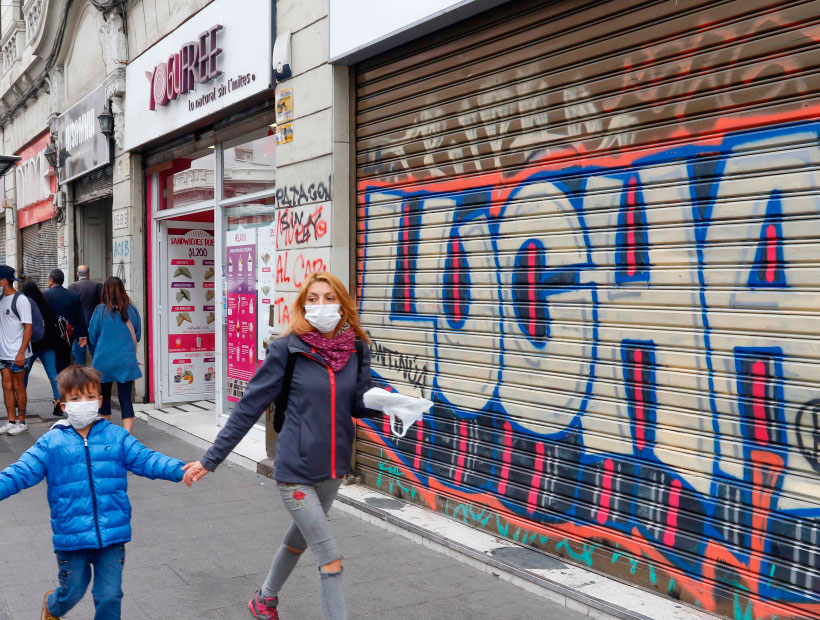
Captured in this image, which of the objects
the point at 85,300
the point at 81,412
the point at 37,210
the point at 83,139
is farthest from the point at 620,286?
the point at 37,210

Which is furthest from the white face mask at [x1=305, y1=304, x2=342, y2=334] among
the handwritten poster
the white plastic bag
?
the handwritten poster

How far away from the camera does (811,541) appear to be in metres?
3.63

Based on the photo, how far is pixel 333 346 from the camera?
3898mm

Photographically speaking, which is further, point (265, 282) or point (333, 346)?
point (265, 282)

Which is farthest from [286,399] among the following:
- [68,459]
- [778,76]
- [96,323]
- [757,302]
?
[96,323]

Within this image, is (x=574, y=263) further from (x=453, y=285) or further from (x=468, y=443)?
(x=468, y=443)

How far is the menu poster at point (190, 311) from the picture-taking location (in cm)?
1148

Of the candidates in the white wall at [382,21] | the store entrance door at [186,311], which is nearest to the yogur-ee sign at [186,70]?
the store entrance door at [186,311]

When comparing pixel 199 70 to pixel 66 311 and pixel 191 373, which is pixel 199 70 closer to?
pixel 66 311

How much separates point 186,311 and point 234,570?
7037 mm

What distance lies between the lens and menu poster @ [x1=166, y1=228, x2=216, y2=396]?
1148 centimetres

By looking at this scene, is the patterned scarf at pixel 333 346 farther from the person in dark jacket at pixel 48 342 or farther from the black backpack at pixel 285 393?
the person in dark jacket at pixel 48 342

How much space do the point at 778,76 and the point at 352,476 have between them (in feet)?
14.7

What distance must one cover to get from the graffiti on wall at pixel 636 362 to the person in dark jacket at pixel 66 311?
637 cm
